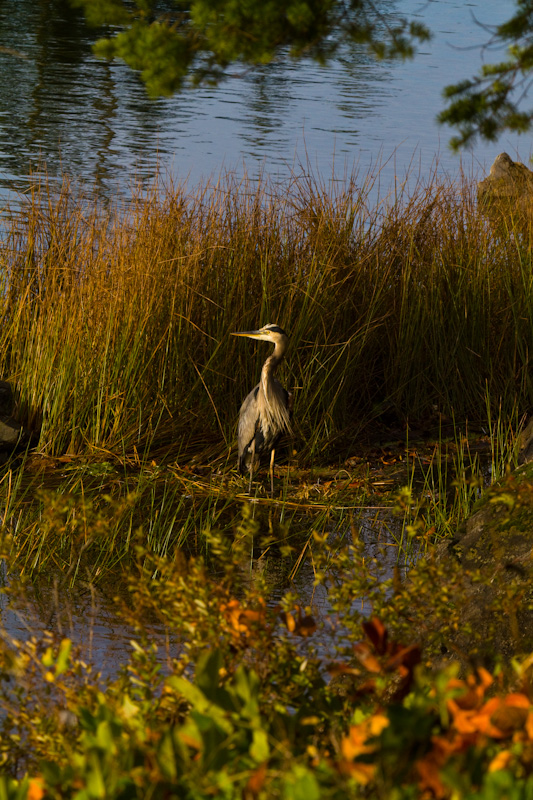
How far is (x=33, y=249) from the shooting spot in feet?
20.8

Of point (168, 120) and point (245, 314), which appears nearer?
point (245, 314)

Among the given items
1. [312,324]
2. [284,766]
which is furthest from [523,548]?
[312,324]

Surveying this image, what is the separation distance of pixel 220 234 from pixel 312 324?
2.70 feet

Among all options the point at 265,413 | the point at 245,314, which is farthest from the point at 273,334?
the point at 245,314

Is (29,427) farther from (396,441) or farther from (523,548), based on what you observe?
(523,548)

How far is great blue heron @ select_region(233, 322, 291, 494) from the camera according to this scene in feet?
17.4

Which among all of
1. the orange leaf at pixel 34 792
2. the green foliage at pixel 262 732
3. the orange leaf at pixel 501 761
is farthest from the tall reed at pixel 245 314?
the orange leaf at pixel 501 761

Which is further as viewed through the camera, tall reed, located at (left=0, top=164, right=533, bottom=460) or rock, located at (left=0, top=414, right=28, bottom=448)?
tall reed, located at (left=0, top=164, right=533, bottom=460)

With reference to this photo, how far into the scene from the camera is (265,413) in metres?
5.29

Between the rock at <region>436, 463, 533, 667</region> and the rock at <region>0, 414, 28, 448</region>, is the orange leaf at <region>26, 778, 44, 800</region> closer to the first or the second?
the rock at <region>436, 463, 533, 667</region>

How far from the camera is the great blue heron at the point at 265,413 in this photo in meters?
5.30

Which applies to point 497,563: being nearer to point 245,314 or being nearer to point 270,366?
point 270,366

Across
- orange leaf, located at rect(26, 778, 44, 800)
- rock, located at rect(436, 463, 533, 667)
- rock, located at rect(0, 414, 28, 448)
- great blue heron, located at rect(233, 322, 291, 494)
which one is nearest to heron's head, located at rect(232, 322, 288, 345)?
great blue heron, located at rect(233, 322, 291, 494)

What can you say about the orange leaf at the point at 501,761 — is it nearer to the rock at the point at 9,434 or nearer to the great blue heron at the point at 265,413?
the great blue heron at the point at 265,413
